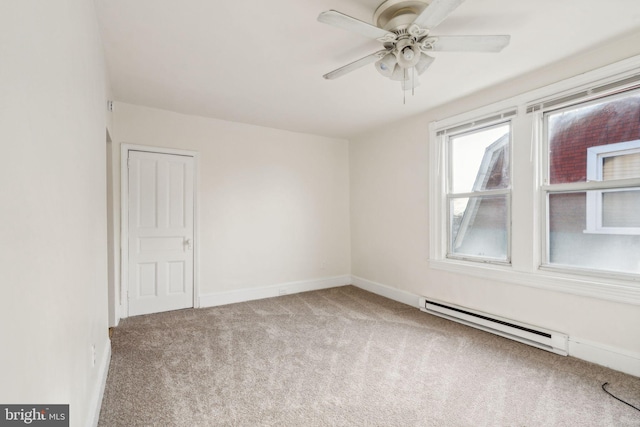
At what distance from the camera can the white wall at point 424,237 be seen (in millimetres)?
2463

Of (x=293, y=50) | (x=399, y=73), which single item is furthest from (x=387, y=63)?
(x=293, y=50)

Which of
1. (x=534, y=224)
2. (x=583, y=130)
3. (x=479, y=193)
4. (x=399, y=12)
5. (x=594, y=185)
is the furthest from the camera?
(x=479, y=193)

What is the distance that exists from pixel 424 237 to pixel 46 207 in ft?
12.3

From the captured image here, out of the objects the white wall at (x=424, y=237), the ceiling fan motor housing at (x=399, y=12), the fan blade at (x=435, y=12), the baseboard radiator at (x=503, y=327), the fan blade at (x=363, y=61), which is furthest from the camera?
the baseboard radiator at (x=503, y=327)

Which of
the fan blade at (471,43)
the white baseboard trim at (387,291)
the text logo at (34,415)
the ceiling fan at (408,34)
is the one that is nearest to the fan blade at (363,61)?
the ceiling fan at (408,34)

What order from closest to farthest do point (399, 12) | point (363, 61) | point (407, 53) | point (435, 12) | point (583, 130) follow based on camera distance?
point (435, 12) < point (399, 12) < point (407, 53) < point (363, 61) < point (583, 130)

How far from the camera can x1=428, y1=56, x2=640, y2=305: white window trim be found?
2.40m

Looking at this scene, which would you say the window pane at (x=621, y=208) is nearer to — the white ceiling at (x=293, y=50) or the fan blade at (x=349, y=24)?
the white ceiling at (x=293, y=50)

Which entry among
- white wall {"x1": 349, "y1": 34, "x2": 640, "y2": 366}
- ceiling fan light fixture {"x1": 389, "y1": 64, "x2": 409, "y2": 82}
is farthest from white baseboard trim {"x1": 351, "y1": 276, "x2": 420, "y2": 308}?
ceiling fan light fixture {"x1": 389, "y1": 64, "x2": 409, "y2": 82}

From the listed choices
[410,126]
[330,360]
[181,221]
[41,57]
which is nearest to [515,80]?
[410,126]

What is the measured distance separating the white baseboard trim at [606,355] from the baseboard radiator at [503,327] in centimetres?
7

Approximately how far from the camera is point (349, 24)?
1729 mm

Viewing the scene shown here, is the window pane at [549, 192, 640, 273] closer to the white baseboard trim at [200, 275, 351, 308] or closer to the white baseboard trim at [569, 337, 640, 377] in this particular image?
the white baseboard trim at [569, 337, 640, 377]

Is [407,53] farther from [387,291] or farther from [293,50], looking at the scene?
[387,291]
